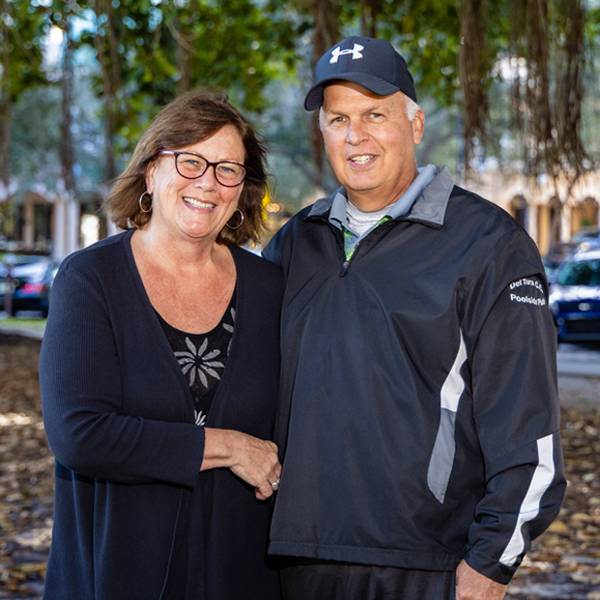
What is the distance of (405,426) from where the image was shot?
2682 millimetres

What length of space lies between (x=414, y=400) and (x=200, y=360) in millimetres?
639

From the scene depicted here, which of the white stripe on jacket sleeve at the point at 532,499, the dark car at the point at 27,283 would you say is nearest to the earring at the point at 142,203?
the white stripe on jacket sleeve at the point at 532,499

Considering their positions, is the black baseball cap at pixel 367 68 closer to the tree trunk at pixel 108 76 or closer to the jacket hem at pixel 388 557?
the jacket hem at pixel 388 557

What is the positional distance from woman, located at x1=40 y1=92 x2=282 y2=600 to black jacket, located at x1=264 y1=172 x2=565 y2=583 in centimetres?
19

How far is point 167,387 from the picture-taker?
9.27 feet

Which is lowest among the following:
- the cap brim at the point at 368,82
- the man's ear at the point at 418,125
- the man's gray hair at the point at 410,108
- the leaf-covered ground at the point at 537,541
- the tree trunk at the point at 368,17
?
the leaf-covered ground at the point at 537,541

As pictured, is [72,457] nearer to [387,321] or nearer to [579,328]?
[387,321]

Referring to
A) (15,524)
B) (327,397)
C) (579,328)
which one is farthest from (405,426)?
(579,328)

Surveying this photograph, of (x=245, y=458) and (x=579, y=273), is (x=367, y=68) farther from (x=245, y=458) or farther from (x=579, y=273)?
(x=579, y=273)

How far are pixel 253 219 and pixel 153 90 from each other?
208 inches

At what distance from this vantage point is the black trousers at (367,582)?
2.70 m

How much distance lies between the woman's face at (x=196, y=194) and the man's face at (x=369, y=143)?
0.31 m

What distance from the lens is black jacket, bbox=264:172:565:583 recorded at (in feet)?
8.52

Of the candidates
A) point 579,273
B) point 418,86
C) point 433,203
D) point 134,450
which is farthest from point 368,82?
point 579,273
